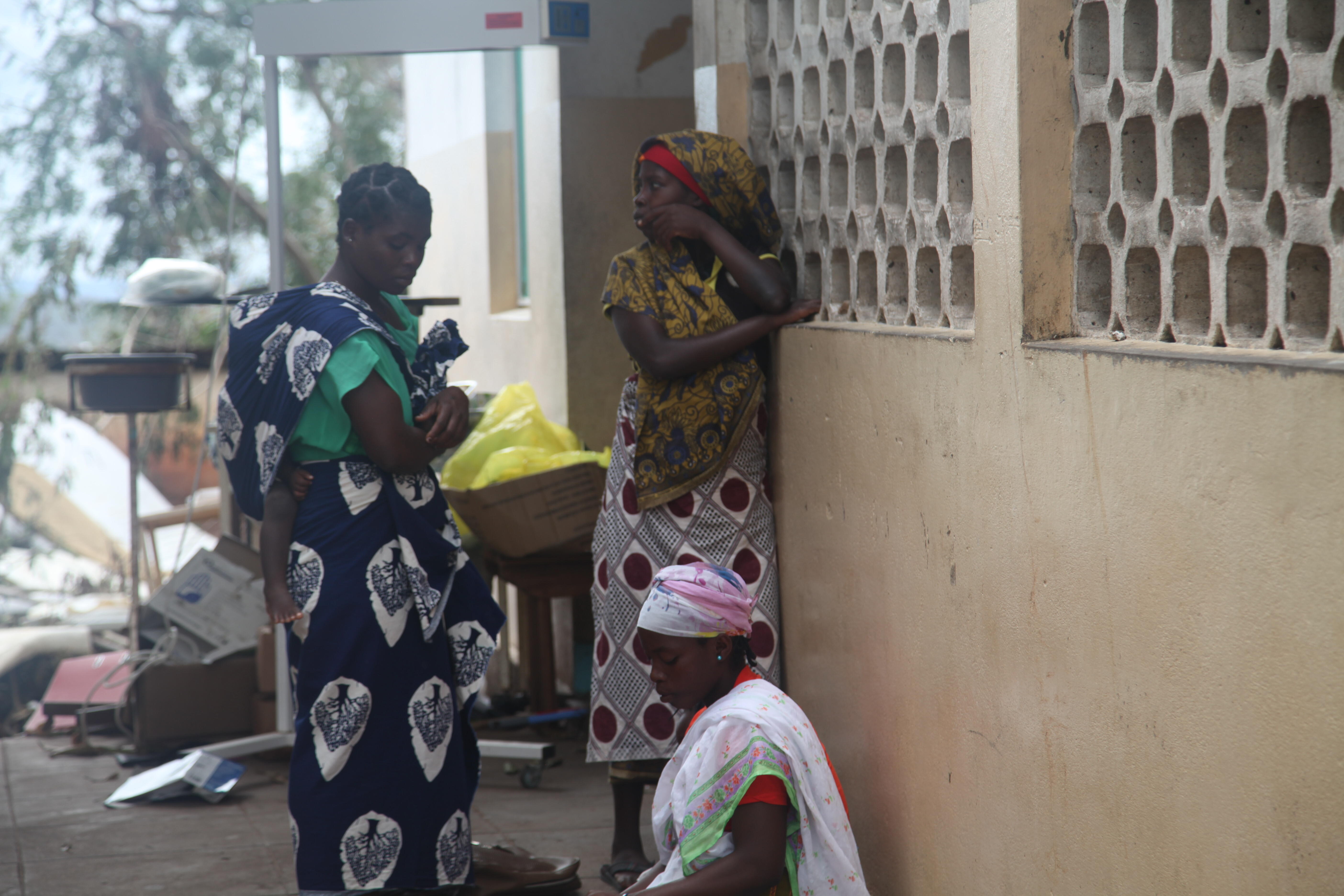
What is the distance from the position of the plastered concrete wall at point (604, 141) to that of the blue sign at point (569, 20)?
4.11 ft

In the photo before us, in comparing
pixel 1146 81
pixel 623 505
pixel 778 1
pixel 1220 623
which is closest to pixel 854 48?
pixel 778 1

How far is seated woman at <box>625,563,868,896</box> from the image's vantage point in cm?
235

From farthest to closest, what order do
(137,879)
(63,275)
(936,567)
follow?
(63,275) < (137,879) < (936,567)

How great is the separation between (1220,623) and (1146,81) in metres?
0.91

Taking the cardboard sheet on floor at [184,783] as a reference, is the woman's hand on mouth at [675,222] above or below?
above

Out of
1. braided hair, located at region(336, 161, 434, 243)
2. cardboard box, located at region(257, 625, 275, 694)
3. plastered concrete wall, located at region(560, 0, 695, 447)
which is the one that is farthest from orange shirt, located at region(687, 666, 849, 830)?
plastered concrete wall, located at region(560, 0, 695, 447)

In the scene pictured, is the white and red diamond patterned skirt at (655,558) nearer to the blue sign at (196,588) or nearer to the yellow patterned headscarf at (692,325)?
the yellow patterned headscarf at (692,325)

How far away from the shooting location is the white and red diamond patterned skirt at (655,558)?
3.60m

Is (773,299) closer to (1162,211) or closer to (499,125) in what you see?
(1162,211)

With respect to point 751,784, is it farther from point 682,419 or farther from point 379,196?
point 379,196

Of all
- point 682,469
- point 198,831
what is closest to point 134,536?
point 198,831

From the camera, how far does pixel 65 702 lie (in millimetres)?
5973

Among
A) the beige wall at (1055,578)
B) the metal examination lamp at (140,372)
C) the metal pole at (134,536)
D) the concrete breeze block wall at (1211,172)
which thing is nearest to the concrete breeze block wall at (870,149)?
the beige wall at (1055,578)

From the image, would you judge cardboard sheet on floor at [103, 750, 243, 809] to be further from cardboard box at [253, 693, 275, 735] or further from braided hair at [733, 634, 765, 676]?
braided hair at [733, 634, 765, 676]
